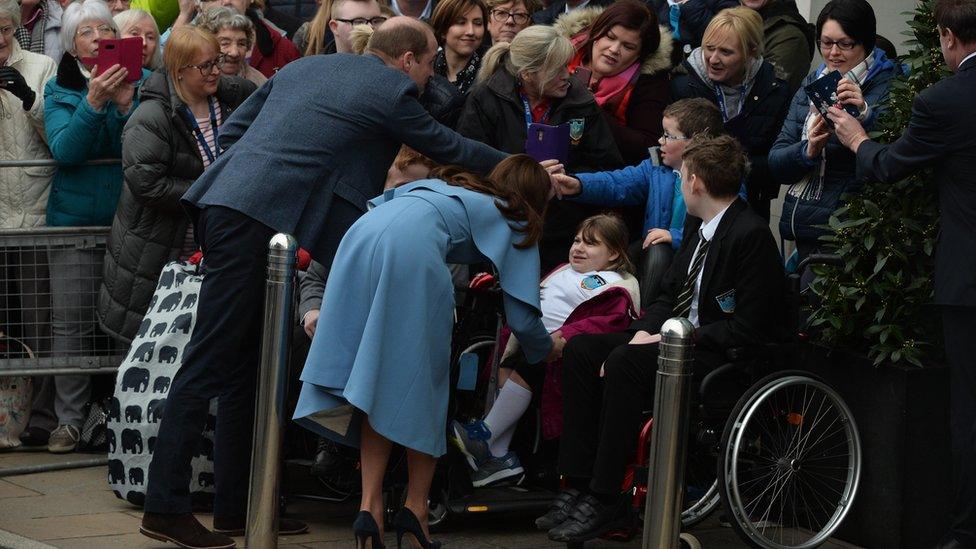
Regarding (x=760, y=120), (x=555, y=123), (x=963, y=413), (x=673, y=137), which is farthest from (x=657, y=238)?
(x=963, y=413)

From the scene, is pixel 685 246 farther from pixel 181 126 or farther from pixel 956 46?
pixel 181 126

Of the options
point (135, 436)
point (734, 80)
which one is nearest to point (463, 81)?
point (734, 80)

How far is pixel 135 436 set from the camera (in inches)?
270

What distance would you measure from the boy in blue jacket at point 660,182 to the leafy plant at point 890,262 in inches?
31.3

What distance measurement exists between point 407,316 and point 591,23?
3.03 m

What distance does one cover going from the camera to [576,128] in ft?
24.2

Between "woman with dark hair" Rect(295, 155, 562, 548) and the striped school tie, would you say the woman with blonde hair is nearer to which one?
the striped school tie

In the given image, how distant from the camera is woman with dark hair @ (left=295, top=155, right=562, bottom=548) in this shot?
18.8 ft

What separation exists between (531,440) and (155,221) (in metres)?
2.18

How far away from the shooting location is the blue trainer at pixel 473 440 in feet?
21.0

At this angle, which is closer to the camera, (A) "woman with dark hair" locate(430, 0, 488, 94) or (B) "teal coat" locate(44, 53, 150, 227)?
(B) "teal coat" locate(44, 53, 150, 227)

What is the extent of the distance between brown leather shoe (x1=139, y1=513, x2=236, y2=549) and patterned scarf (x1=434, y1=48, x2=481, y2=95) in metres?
2.94

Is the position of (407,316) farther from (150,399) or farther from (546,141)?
(150,399)

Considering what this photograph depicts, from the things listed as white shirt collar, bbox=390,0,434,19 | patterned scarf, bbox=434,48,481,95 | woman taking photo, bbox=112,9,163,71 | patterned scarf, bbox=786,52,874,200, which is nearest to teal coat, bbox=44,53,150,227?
woman taking photo, bbox=112,9,163,71
